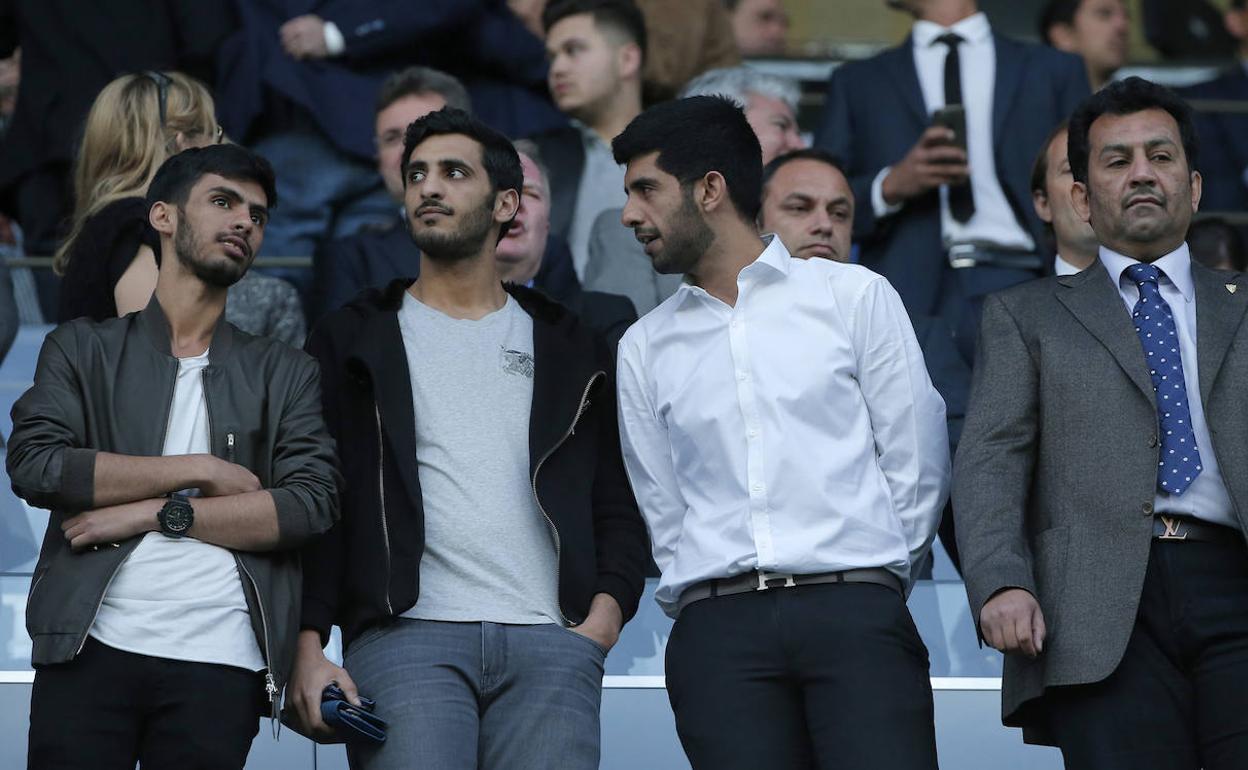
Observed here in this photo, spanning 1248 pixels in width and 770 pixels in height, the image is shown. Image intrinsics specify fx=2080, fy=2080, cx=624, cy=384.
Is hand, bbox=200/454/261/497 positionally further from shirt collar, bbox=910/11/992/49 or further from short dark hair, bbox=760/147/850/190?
shirt collar, bbox=910/11/992/49

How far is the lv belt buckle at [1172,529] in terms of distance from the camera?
3.73 m

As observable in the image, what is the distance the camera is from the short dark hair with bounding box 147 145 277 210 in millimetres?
4234

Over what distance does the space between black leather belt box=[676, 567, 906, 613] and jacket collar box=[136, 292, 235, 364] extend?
40.8 inches

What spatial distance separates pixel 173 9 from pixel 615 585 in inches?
158

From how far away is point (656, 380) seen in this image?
4.16 meters

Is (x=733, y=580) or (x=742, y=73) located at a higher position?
(x=742, y=73)

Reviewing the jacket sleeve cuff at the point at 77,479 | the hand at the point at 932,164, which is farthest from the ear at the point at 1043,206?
the jacket sleeve cuff at the point at 77,479

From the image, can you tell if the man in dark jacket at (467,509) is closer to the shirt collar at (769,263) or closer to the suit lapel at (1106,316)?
the shirt collar at (769,263)

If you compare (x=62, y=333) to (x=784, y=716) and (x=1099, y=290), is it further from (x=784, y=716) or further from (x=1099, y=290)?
(x=1099, y=290)

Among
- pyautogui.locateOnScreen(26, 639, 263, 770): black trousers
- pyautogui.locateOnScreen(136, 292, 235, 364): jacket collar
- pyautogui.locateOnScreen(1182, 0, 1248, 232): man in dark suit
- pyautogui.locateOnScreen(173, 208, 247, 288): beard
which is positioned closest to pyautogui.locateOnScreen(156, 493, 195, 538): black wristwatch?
pyautogui.locateOnScreen(26, 639, 263, 770): black trousers

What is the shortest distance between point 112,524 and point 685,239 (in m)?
1.25

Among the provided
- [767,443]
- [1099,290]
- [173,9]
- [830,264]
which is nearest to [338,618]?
[767,443]

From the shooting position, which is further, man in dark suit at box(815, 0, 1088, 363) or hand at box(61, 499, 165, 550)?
man in dark suit at box(815, 0, 1088, 363)

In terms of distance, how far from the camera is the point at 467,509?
159 inches
